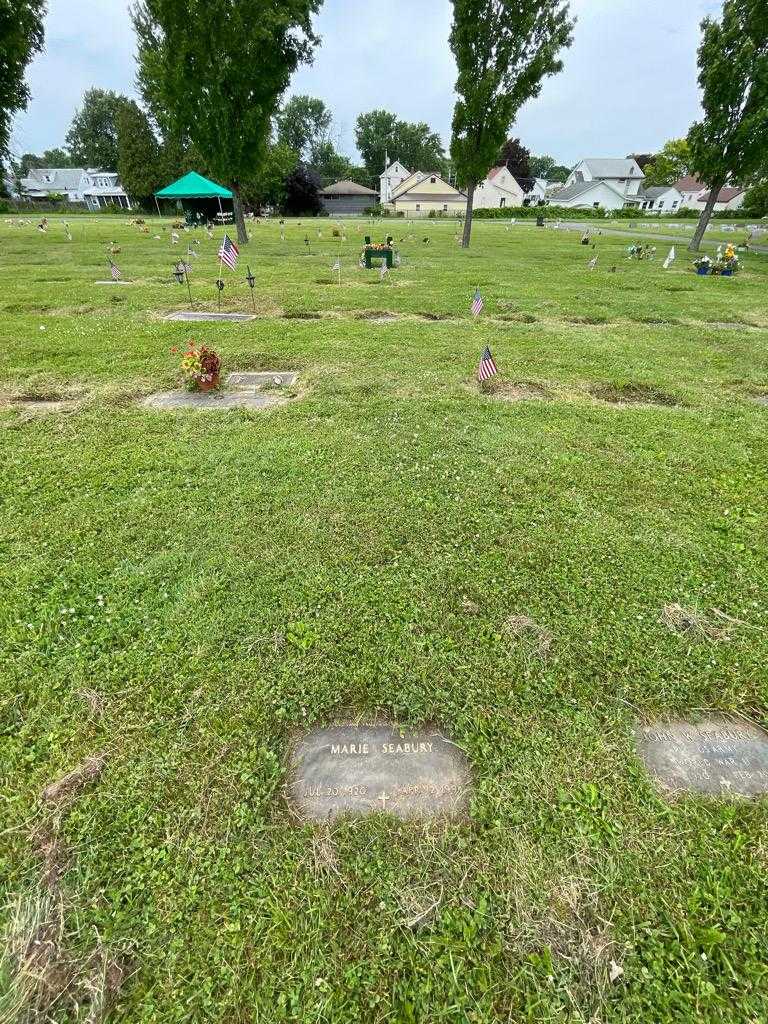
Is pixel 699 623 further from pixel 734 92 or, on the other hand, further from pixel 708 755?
pixel 734 92

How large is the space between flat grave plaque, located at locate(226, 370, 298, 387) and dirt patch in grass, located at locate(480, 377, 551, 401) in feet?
8.61

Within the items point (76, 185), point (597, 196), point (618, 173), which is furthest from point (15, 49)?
point (618, 173)

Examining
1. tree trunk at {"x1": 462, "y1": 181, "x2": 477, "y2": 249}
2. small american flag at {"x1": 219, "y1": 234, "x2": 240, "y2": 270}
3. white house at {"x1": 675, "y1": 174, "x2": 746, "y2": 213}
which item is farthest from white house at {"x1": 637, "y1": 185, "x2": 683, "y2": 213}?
small american flag at {"x1": 219, "y1": 234, "x2": 240, "y2": 270}

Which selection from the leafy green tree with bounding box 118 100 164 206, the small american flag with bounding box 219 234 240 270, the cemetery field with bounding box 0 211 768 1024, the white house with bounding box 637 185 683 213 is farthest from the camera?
the white house with bounding box 637 185 683 213

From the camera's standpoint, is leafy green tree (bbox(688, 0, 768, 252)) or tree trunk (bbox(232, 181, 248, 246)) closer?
leafy green tree (bbox(688, 0, 768, 252))

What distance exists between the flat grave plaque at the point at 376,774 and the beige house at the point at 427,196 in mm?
70859

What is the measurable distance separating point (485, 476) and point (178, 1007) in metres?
3.78

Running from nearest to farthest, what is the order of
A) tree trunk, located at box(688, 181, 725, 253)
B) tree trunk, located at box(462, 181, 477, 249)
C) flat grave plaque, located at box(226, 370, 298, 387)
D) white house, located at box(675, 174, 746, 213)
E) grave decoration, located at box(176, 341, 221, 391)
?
1. grave decoration, located at box(176, 341, 221, 391)
2. flat grave plaque, located at box(226, 370, 298, 387)
3. tree trunk, located at box(688, 181, 725, 253)
4. tree trunk, located at box(462, 181, 477, 249)
5. white house, located at box(675, 174, 746, 213)

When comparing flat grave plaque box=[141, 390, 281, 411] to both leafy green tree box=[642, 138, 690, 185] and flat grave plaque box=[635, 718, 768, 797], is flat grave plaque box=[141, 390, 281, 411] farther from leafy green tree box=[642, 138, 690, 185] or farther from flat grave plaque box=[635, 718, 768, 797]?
leafy green tree box=[642, 138, 690, 185]

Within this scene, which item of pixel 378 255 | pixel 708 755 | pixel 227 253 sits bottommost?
pixel 708 755

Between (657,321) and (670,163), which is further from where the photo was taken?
(670,163)

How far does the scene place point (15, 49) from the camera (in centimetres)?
1698

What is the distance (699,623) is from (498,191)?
81048mm

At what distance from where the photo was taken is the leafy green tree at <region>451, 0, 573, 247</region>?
16.8 metres
